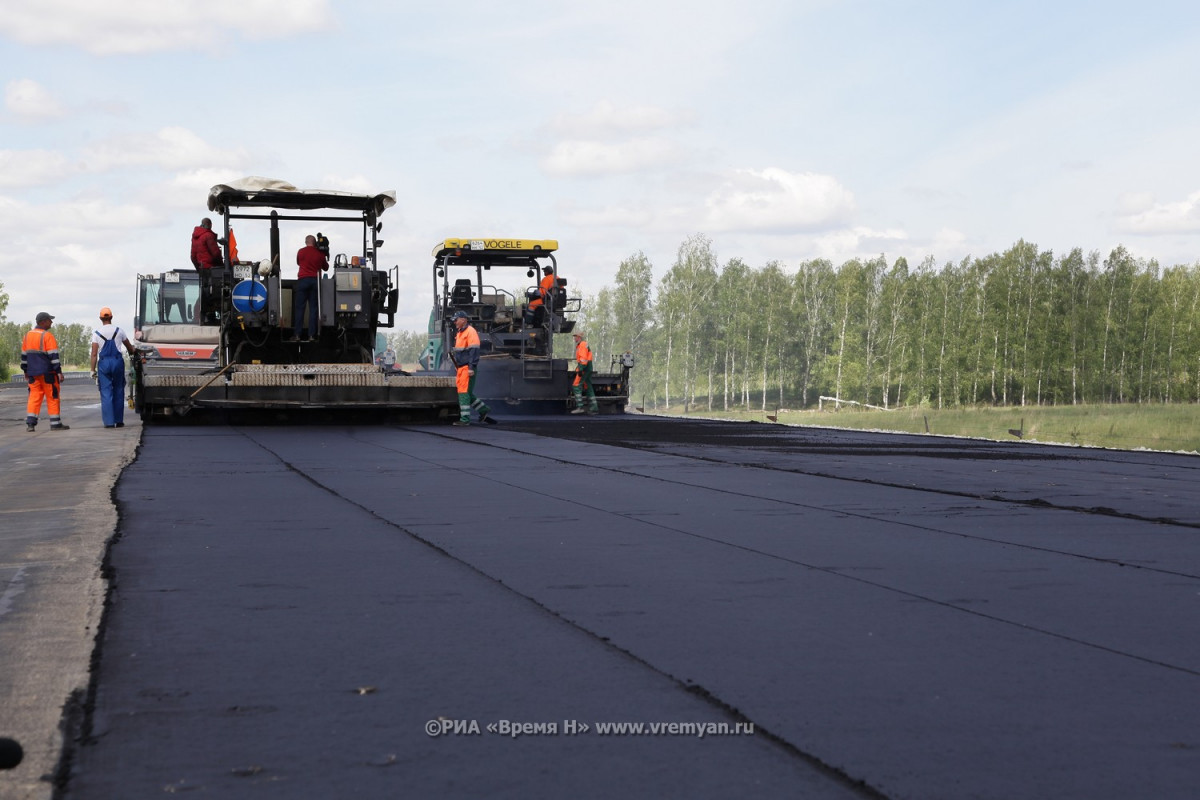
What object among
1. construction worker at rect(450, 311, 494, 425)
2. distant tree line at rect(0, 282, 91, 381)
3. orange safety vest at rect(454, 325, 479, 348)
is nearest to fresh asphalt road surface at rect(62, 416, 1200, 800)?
construction worker at rect(450, 311, 494, 425)

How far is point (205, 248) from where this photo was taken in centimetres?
1970

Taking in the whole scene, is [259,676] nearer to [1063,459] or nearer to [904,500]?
[904,500]

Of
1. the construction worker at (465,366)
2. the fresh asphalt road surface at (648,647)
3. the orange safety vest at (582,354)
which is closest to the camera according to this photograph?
the fresh asphalt road surface at (648,647)

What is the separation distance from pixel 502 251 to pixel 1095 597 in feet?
71.2

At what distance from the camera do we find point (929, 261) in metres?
96.4

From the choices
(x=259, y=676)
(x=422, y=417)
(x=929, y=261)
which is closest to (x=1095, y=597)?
(x=259, y=676)

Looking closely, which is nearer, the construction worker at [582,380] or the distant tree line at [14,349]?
the construction worker at [582,380]

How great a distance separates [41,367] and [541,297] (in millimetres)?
10384

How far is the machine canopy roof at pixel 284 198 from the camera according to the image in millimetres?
19359

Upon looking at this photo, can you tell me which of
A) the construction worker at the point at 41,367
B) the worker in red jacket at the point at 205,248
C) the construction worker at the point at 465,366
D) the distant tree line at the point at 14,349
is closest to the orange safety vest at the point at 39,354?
the construction worker at the point at 41,367

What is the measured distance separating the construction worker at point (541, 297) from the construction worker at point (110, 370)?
905cm

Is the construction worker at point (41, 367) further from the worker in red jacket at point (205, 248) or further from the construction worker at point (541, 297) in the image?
the construction worker at point (541, 297)

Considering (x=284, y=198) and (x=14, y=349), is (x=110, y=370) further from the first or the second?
(x=14, y=349)

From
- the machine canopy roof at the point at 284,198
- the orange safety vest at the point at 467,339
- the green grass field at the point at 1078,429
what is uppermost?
the machine canopy roof at the point at 284,198
